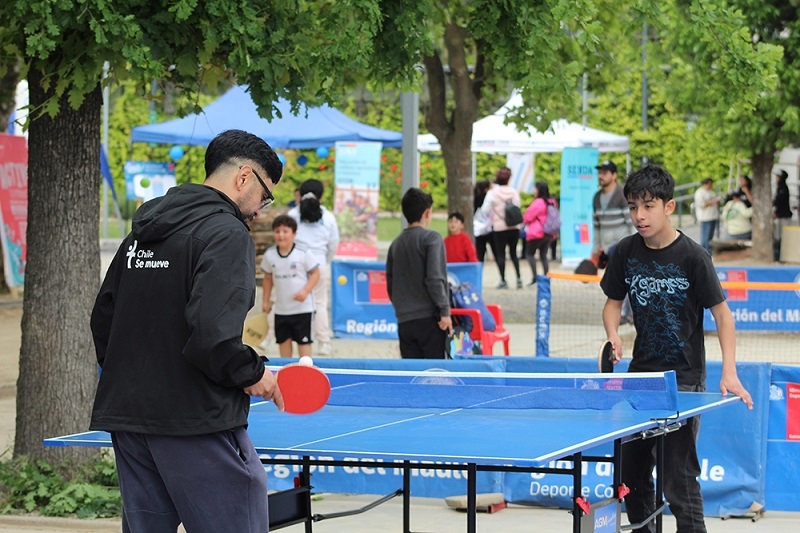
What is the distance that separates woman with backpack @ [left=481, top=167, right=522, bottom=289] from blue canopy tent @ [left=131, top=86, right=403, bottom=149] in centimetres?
198

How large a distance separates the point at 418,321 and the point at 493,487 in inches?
79.6

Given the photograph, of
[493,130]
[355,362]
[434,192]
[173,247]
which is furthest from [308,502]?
[434,192]

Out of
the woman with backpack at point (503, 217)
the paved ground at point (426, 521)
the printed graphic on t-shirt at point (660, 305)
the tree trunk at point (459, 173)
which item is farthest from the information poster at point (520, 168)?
the printed graphic on t-shirt at point (660, 305)

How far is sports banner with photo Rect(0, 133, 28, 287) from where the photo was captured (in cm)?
1820

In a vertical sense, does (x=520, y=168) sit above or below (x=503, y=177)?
above

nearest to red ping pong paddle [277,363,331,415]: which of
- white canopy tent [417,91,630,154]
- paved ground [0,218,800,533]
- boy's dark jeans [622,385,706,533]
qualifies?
boy's dark jeans [622,385,706,533]

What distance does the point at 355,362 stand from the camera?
834 cm

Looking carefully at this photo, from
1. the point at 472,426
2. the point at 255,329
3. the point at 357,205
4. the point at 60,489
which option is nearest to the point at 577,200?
the point at 357,205

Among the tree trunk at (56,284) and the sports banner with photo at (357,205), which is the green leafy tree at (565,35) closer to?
the tree trunk at (56,284)

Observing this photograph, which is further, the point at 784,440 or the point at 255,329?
the point at 255,329

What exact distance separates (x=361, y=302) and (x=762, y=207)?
42.2ft

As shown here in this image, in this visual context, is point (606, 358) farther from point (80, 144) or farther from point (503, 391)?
point (80, 144)

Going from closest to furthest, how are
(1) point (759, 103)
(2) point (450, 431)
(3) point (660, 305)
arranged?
(2) point (450, 431) < (3) point (660, 305) < (1) point (759, 103)

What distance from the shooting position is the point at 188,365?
409 centimetres
